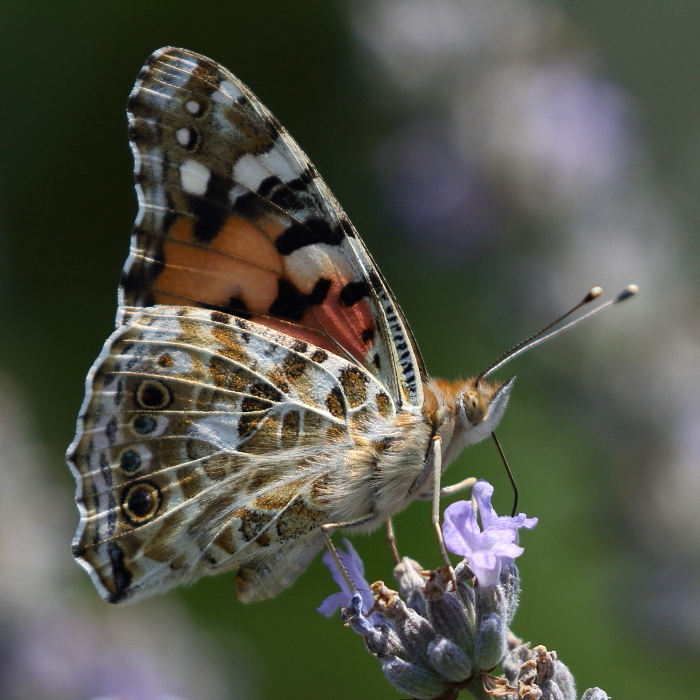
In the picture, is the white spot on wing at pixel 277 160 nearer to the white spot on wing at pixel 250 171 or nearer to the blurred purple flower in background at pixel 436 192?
the white spot on wing at pixel 250 171

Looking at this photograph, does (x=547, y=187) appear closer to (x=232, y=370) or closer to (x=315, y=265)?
(x=315, y=265)

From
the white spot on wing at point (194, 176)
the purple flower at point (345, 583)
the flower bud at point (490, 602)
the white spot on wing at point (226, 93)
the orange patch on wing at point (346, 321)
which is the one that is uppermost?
the white spot on wing at point (226, 93)

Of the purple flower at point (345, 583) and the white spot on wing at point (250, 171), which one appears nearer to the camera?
the purple flower at point (345, 583)

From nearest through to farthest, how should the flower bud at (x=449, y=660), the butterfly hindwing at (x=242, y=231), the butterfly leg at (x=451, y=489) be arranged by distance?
the flower bud at (x=449, y=660) → the butterfly leg at (x=451, y=489) → the butterfly hindwing at (x=242, y=231)

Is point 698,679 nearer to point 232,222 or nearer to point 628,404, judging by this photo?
point 628,404

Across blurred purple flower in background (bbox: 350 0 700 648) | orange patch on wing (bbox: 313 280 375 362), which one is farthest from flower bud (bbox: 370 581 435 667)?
blurred purple flower in background (bbox: 350 0 700 648)

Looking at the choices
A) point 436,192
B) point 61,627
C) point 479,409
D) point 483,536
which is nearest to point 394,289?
point 436,192

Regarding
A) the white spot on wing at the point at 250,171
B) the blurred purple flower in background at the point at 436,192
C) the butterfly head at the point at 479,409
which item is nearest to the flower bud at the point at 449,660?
the butterfly head at the point at 479,409
